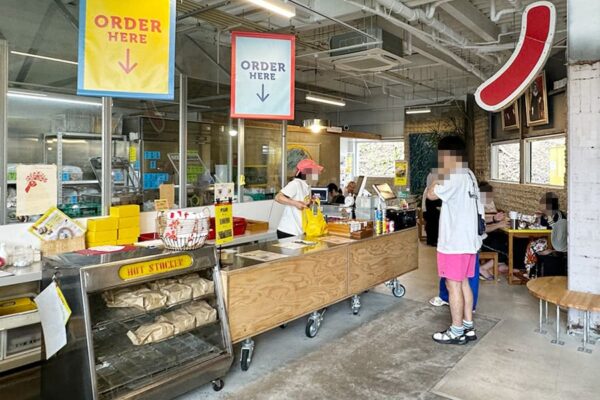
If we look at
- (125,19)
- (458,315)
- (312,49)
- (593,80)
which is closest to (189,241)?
(125,19)

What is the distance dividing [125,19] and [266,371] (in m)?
2.98

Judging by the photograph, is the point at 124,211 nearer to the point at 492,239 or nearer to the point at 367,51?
the point at 367,51

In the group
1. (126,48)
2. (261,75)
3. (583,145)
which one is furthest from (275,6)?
(583,145)

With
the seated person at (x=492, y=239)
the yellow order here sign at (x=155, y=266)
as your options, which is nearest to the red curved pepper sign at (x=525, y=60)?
the seated person at (x=492, y=239)

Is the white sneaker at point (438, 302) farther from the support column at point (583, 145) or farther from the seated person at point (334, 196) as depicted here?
the seated person at point (334, 196)

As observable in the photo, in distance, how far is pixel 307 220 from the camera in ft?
15.7

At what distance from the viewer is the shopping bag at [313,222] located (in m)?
4.77

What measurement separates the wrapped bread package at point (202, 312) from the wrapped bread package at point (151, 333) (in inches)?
7.6

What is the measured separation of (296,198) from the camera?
15.9 feet

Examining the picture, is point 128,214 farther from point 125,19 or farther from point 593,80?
point 593,80

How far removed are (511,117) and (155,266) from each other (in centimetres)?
882

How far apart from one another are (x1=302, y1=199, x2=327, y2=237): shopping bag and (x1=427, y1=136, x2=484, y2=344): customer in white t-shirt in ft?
3.94

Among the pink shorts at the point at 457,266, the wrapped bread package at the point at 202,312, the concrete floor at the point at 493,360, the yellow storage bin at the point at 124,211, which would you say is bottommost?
the concrete floor at the point at 493,360

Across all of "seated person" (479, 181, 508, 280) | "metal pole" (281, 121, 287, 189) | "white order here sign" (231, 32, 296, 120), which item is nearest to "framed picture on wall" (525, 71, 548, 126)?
"seated person" (479, 181, 508, 280)
